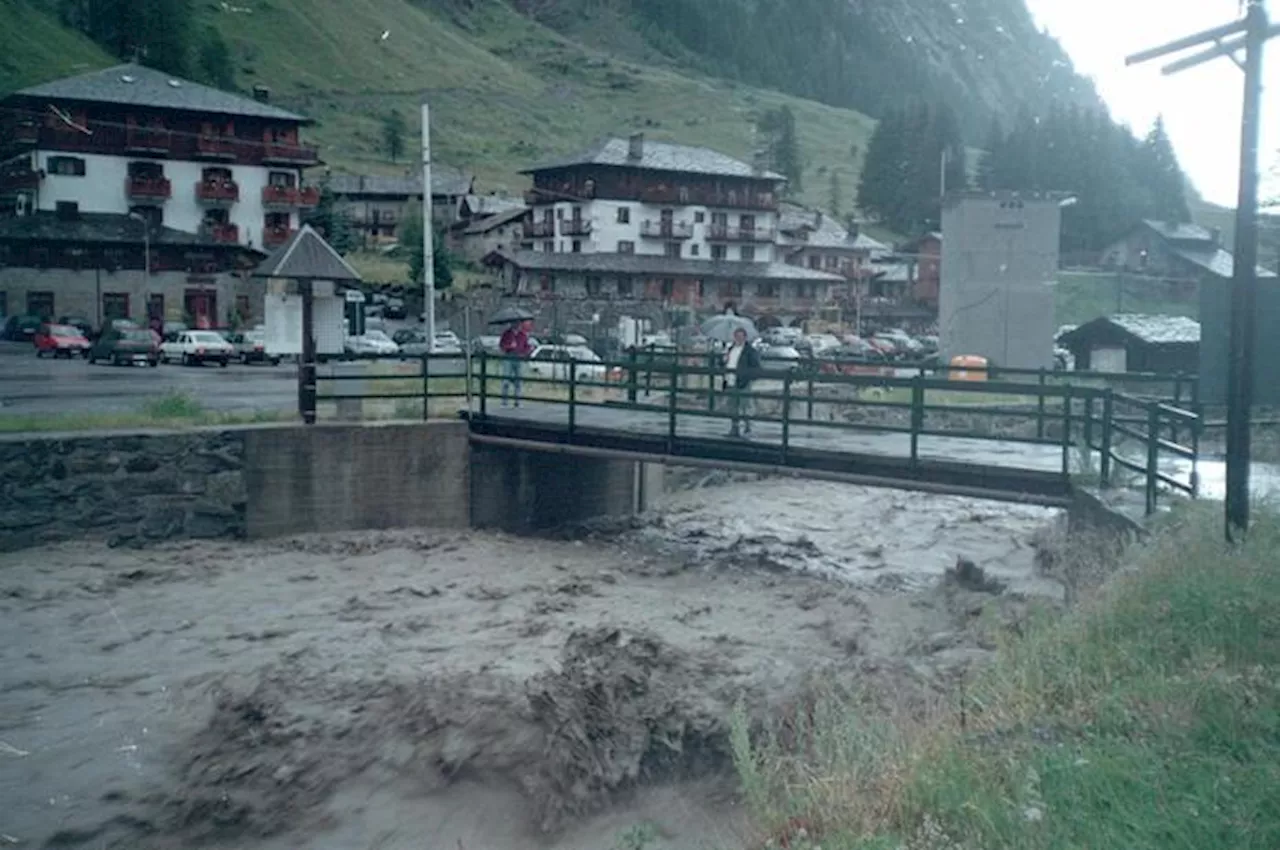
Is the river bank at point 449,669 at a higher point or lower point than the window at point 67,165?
lower

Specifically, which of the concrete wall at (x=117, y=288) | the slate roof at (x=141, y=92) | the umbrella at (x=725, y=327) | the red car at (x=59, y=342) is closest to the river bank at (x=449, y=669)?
the umbrella at (x=725, y=327)

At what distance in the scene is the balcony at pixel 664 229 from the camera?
62.5m

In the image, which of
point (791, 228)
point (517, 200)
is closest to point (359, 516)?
point (791, 228)

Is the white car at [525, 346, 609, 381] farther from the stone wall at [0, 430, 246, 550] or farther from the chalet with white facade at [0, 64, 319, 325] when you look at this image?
the chalet with white facade at [0, 64, 319, 325]

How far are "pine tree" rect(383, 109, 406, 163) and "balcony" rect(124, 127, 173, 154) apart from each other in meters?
41.6

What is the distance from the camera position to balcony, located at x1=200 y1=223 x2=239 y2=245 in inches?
2346

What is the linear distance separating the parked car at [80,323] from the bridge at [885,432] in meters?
29.7

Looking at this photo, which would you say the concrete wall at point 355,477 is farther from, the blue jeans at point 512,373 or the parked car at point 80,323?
the parked car at point 80,323

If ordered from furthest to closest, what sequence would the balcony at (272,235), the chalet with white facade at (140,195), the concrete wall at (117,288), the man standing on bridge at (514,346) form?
the balcony at (272,235) → the concrete wall at (117,288) → the chalet with white facade at (140,195) → the man standing on bridge at (514,346)

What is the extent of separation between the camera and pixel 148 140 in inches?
2233

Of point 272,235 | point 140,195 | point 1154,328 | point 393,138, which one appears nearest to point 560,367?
point 1154,328

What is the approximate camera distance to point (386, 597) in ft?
58.1

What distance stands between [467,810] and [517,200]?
7511cm

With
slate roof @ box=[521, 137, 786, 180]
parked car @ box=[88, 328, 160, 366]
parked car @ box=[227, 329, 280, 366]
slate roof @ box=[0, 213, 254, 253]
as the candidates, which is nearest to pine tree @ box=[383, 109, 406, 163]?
slate roof @ box=[521, 137, 786, 180]
